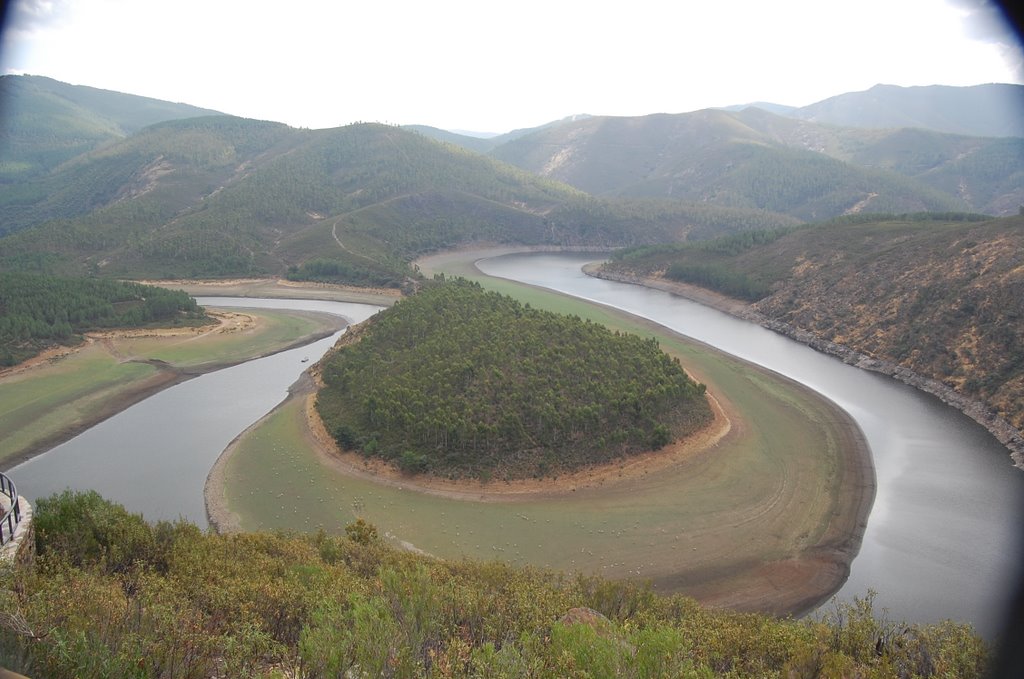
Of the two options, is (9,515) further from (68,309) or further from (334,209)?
(334,209)

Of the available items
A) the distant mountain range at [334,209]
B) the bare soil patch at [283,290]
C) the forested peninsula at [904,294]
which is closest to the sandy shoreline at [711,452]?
the forested peninsula at [904,294]

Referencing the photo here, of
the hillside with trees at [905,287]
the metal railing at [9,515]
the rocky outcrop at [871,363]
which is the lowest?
the metal railing at [9,515]

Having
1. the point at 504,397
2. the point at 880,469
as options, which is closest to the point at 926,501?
the point at 880,469

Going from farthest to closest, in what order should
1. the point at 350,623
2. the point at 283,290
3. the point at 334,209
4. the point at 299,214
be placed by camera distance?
1. the point at 334,209
2. the point at 299,214
3. the point at 283,290
4. the point at 350,623

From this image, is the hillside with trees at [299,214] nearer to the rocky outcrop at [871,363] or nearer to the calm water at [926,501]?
the rocky outcrop at [871,363]

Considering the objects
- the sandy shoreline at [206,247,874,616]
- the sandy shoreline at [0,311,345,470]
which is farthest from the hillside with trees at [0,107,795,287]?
the sandy shoreline at [206,247,874,616]
